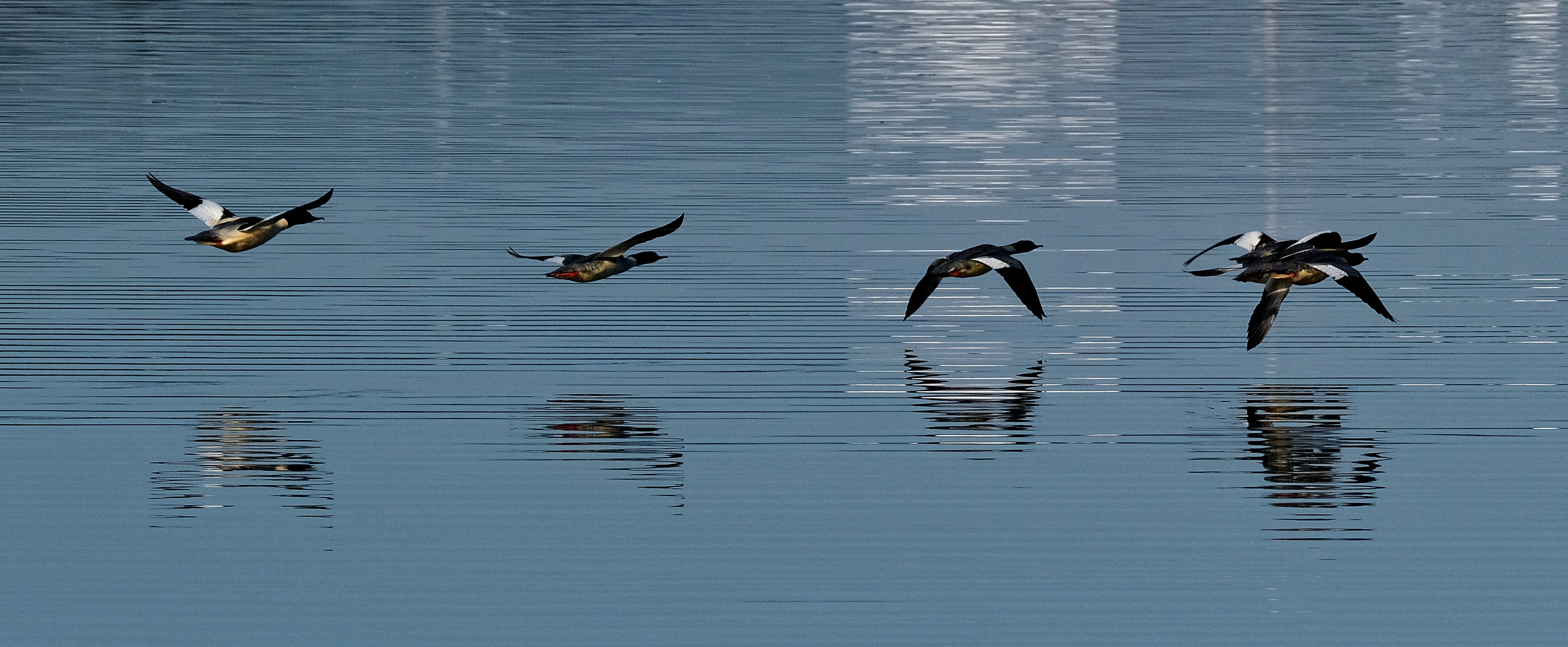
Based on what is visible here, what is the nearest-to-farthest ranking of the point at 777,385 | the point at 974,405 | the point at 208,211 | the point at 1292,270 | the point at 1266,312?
the point at 974,405
the point at 777,385
the point at 1266,312
the point at 1292,270
the point at 208,211

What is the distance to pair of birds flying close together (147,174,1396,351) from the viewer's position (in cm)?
2106

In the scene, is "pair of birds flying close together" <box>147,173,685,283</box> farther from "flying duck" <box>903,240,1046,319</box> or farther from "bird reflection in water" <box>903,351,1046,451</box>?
"bird reflection in water" <box>903,351,1046,451</box>

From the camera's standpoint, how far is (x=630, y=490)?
636 inches

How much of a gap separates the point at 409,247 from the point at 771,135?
1244 cm

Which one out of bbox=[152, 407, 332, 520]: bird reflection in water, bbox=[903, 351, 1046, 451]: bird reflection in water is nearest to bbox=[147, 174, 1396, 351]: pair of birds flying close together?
bbox=[903, 351, 1046, 451]: bird reflection in water

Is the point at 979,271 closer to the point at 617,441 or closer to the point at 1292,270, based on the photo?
the point at 1292,270

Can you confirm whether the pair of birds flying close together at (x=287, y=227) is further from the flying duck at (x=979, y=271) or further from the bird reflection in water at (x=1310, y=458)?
the bird reflection in water at (x=1310, y=458)

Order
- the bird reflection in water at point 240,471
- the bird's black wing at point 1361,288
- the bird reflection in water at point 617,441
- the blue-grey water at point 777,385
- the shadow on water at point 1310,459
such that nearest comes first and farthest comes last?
the blue-grey water at point 777,385 < the shadow on water at point 1310,459 < the bird reflection in water at point 240,471 < the bird reflection in water at point 617,441 < the bird's black wing at point 1361,288

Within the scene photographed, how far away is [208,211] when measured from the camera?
2448 centimetres

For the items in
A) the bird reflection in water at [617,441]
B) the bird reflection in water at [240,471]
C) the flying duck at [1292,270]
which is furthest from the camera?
the flying duck at [1292,270]

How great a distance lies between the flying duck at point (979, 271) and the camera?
2198cm

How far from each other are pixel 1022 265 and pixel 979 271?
502 millimetres

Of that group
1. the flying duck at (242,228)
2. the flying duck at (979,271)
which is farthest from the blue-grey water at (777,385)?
the flying duck at (242,228)

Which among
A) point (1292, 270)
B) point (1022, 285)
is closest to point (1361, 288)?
point (1292, 270)
